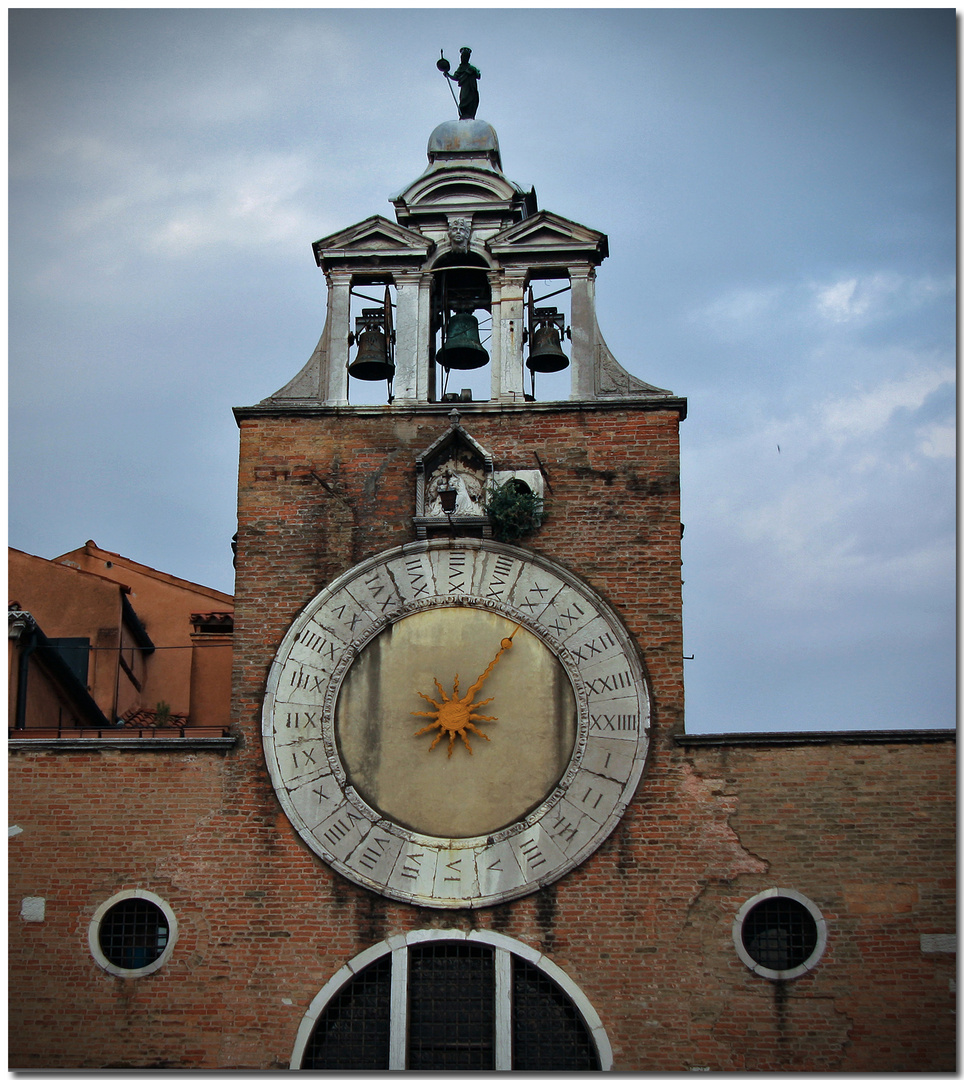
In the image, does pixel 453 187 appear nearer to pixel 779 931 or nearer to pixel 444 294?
pixel 444 294

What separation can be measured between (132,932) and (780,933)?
631cm

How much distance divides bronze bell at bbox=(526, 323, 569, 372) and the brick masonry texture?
7.60ft

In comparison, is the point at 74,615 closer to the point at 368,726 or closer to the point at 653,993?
the point at 368,726

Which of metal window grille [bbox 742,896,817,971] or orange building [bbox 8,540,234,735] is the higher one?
orange building [bbox 8,540,234,735]

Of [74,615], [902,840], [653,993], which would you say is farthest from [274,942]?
[74,615]

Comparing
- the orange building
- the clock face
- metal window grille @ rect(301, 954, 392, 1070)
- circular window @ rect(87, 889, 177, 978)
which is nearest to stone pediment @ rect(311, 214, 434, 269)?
the clock face

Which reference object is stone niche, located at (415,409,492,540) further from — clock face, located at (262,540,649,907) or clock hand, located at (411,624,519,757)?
clock hand, located at (411,624,519,757)

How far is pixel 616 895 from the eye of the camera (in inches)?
595

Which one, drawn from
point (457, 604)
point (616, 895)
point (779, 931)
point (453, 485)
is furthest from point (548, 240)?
point (779, 931)

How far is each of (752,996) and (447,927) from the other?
9.70ft

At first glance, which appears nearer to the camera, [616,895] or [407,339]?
[616,895]

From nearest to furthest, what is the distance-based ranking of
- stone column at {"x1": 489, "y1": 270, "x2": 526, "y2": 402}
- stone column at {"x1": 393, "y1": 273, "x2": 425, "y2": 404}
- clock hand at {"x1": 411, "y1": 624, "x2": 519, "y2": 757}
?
1. clock hand at {"x1": 411, "y1": 624, "x2": 519, "y2": 757}
2. stone column at {"x1": 489, "y1": 270, "x2": 526, "y2": 402}
3. stone column at {"x1": 393, "y1": 273, "x2": 425, "y2": 404}

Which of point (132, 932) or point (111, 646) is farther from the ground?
point (111, 646)

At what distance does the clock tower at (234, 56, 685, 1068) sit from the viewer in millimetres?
15312
